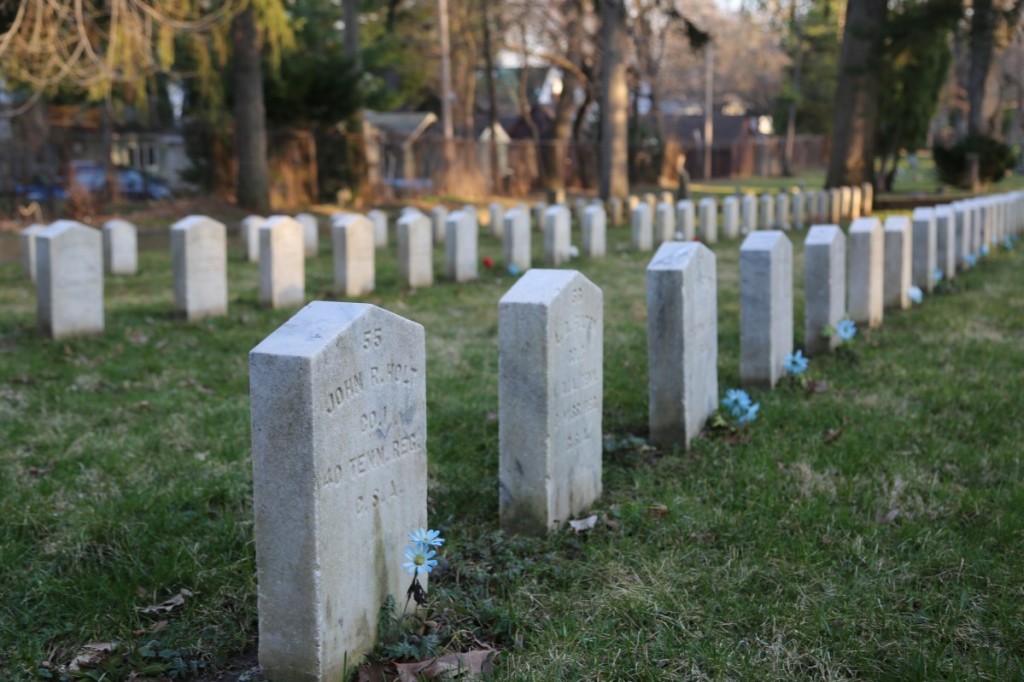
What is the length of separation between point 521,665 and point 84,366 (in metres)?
5.62

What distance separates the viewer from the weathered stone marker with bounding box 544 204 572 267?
14.7 m

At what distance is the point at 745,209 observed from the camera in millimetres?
20125

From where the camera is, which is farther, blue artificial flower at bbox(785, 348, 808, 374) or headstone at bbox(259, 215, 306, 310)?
headstone at bbox(259, 215, 306, 310)

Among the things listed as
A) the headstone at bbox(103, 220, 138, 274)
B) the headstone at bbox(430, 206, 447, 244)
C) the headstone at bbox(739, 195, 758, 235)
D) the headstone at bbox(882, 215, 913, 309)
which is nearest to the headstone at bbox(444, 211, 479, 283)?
the headstone at bbox(103, 220, 138, 274)

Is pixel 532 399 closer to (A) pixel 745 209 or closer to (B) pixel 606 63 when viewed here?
(A) pixel 745 209

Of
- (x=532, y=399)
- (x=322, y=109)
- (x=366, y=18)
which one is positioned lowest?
(x=532, y=399)

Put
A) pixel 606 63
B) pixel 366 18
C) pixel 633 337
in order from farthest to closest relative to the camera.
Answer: pixel 366 18
pixel 606 63
pixel 633 337

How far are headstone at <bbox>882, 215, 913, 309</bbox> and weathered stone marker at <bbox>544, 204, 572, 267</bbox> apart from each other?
5.40 meters

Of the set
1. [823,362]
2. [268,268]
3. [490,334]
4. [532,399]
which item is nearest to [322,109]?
[268,268]

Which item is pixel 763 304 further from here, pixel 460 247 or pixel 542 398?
pixel 460 247

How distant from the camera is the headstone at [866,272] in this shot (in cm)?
893

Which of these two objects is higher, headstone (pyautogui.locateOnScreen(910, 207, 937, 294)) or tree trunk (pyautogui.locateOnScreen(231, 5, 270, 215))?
tree trunk (pyautogui.locateOnScreen(231, 5, 270, 215))

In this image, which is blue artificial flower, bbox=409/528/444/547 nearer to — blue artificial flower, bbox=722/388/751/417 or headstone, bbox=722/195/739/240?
blue artificial flower, bbox=722/388/751/417

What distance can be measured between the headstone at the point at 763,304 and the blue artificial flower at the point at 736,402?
2.43ft
